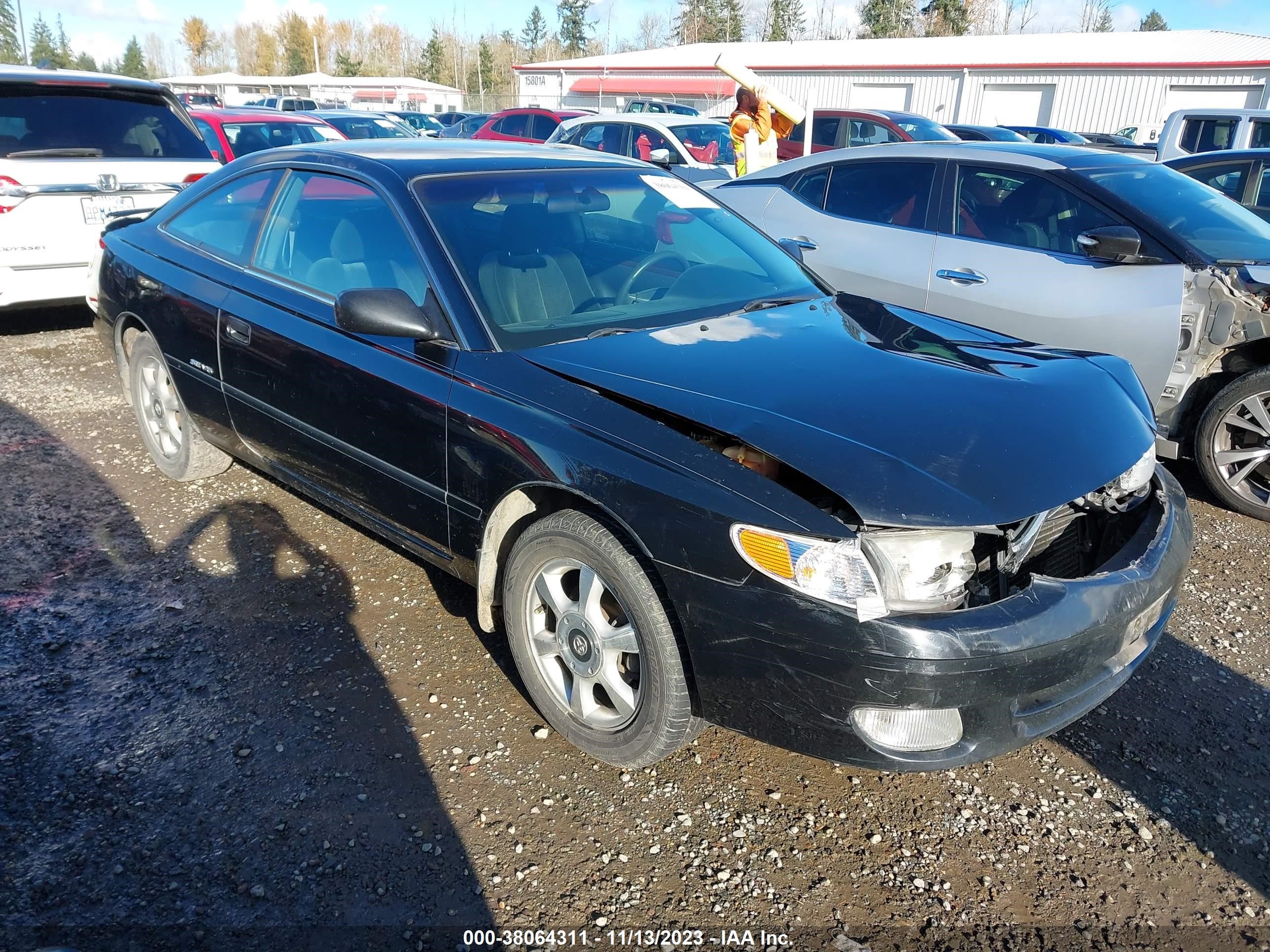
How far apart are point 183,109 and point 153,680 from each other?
19.3 ft

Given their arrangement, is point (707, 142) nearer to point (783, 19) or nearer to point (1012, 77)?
point (1012, 77)

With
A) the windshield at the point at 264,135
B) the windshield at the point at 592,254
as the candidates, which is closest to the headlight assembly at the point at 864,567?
the windshield at the point at 592,254

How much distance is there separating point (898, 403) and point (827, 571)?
2.13 feet

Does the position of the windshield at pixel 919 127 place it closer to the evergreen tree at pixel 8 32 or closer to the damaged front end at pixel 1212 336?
A: the damaged front end at pixel 1212 336

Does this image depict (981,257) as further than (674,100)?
Answer: No

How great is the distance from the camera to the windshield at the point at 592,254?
304 centimetres

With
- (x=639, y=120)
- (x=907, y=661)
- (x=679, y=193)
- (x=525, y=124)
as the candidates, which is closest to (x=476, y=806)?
(x=907, y=661)

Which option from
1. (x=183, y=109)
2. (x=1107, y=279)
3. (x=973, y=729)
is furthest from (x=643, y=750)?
Answer: (x=183, y=109)

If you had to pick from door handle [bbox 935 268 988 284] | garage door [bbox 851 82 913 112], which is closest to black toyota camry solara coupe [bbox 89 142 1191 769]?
door handle [bbox 935 268 988 284]

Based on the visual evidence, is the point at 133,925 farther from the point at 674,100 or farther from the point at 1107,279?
the point at 674,100

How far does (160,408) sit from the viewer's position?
4605mm

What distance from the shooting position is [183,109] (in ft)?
24.2

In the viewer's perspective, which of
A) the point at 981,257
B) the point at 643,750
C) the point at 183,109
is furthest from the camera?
the point at 183,109

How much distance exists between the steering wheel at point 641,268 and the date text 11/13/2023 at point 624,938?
1.93 meters
